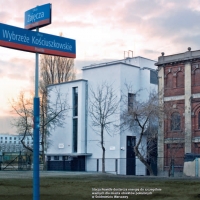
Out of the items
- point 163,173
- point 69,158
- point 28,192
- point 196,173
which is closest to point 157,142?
point 163,173

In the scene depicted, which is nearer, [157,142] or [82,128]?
[157,142]

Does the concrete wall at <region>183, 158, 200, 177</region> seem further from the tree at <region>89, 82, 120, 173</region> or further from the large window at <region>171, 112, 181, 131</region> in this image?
the tree at <region>89, 82, 120, 173</region>

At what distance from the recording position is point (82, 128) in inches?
2163

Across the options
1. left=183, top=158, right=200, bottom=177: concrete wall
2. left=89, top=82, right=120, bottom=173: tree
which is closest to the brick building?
left=89, top=82, right=120, bottom=173: tree

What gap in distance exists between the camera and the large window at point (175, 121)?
4794cm

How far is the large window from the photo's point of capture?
47938mm

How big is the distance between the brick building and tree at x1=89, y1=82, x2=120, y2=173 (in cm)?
599

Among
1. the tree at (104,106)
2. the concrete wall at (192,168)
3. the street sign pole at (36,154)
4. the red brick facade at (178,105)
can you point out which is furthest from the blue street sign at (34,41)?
the tree at (104,106)

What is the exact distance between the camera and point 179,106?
4856 cm

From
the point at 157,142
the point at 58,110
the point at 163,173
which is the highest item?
the point at 58,110

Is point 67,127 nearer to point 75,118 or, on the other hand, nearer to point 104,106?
point 75,118

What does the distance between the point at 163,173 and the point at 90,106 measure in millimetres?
12702

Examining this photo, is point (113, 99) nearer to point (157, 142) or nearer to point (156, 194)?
point (157, 142)

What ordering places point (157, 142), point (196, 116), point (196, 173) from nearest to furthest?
point (196, 173)
point (196, 116)
point (157, 142)
